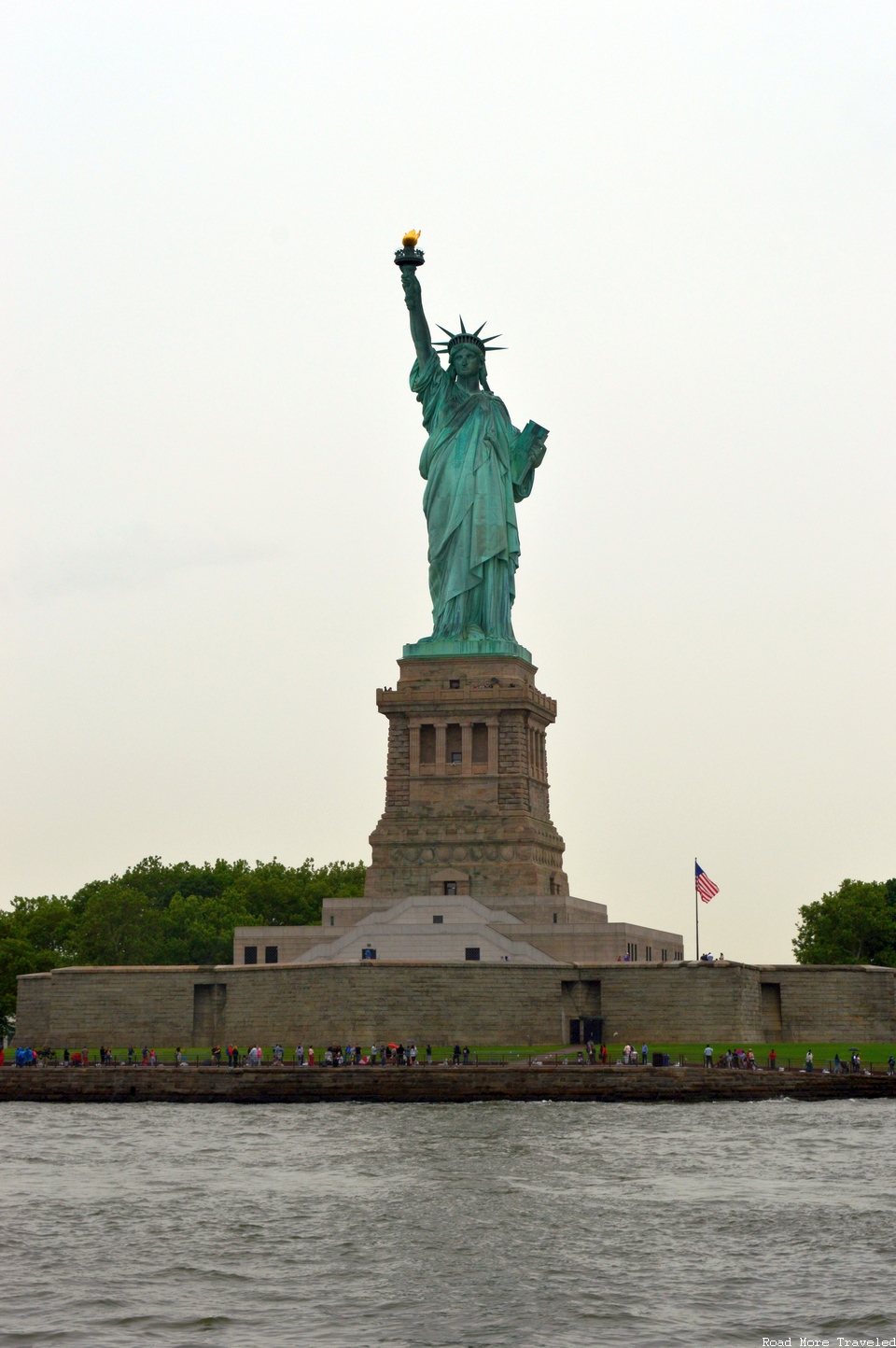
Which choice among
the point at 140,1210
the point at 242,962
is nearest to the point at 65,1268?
the point at 140,1210

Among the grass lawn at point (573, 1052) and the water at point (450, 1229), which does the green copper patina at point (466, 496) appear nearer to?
the grass lawn at point (573, 1052)

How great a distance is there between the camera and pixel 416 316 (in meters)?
79.6

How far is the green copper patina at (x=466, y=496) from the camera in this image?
263ft

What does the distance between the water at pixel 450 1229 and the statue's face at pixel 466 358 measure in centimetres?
3628

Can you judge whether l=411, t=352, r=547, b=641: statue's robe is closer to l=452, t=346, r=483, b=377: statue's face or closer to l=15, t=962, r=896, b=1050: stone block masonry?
l=452, t=346, r=483, b=377: statue's face

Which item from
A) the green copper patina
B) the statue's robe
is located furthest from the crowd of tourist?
the statue's robe

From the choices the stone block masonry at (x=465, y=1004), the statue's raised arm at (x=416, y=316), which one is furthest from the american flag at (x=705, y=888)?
the statue's raised arm at (x=416, y=316)

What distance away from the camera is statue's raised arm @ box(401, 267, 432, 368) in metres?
78.0

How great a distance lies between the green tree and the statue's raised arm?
104 ft

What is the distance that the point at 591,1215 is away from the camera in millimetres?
36844

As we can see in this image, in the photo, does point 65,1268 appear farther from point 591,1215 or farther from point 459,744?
point 459,744

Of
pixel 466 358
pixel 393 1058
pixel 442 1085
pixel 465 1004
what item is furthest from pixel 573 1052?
pixel 466 358

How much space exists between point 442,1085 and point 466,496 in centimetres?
2977

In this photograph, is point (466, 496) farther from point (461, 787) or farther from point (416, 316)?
point (461, 787)
